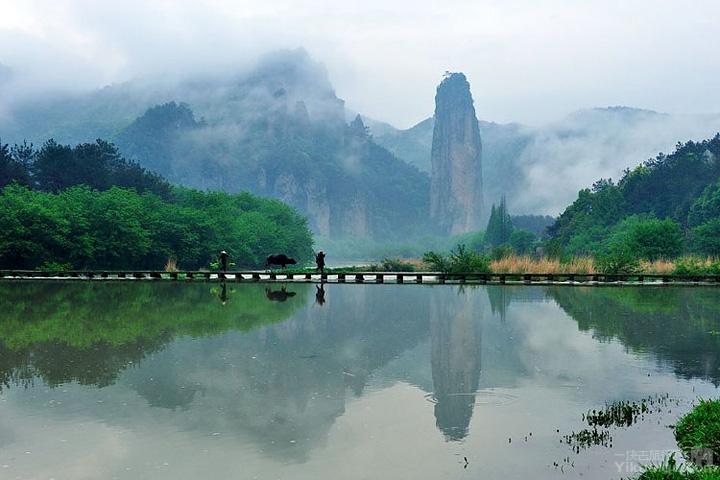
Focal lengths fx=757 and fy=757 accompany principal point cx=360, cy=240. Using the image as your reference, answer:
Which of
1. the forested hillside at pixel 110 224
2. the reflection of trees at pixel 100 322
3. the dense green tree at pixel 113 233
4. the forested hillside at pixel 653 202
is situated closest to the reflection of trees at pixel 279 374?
the reflection of trees at pixel 100 322

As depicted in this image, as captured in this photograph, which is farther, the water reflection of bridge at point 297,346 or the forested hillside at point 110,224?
the forested hillside at point 110,224

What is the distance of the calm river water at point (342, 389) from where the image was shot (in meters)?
9.39

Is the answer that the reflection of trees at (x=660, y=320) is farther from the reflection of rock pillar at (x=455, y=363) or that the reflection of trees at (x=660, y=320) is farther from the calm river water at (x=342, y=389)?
the reflection of rock pillar at (x=455, y=363)

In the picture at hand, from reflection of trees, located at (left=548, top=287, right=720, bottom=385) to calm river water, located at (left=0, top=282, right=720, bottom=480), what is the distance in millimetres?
105

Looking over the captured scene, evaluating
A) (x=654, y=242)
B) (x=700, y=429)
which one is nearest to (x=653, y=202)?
(x=654, y=242)

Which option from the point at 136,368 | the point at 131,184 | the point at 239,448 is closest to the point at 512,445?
the point at 239,448

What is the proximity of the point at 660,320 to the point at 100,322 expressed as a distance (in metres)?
17.1

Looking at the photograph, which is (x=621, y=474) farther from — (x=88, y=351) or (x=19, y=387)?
(x=88, y=351)

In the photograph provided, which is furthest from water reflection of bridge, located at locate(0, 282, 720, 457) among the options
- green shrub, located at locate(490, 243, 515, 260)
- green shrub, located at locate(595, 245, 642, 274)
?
green shrub, located at locate(490, 243, 515, 260)

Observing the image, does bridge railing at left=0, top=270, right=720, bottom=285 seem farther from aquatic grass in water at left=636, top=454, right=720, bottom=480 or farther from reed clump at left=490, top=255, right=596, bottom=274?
aquatic grass in water at left=636, top=454, right=720, bottom=480

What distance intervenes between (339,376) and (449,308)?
13224 millimetres

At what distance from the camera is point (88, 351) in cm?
1756

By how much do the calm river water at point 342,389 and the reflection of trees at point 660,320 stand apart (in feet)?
0.34

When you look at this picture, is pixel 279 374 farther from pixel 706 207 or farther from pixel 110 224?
pixel 706 207
